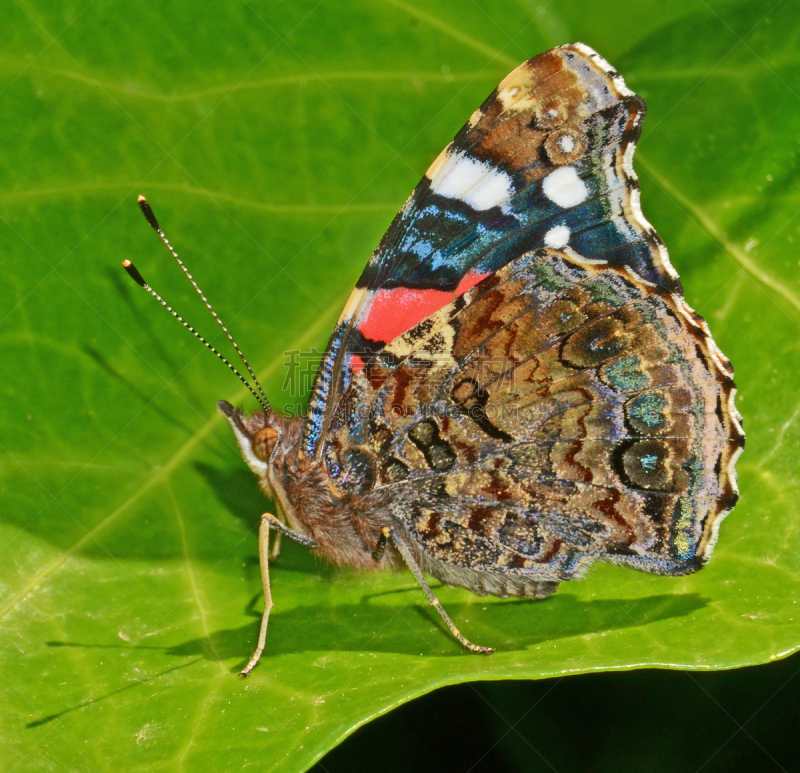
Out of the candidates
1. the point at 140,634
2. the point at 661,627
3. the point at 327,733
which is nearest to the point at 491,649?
the point at 661,627

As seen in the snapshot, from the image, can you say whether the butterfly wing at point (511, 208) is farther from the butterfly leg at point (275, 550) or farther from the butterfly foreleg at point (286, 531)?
the butterfly leg at point (275, 550)

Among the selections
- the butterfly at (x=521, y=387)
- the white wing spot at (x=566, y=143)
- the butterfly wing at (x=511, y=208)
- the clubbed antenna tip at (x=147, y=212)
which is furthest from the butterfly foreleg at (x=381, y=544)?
the white wing spot at (x=566, y=143)

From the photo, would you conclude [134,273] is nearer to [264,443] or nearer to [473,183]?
[264,443]

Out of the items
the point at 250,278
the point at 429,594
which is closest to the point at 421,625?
the point at 429,594

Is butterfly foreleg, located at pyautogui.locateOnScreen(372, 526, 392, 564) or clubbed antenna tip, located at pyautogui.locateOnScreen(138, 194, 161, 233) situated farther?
butterfly foreleg, located at pyautogui.locateOnScreen(372, 526, 392, 564)

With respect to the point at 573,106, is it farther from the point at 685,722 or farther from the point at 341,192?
the point at 685,722

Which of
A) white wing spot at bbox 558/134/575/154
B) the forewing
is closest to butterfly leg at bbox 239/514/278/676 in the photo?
the forewing

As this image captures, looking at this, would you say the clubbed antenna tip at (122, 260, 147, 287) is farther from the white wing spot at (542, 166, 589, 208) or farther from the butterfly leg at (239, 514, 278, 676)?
the white wing spot at (542, 166, 589, 208)
